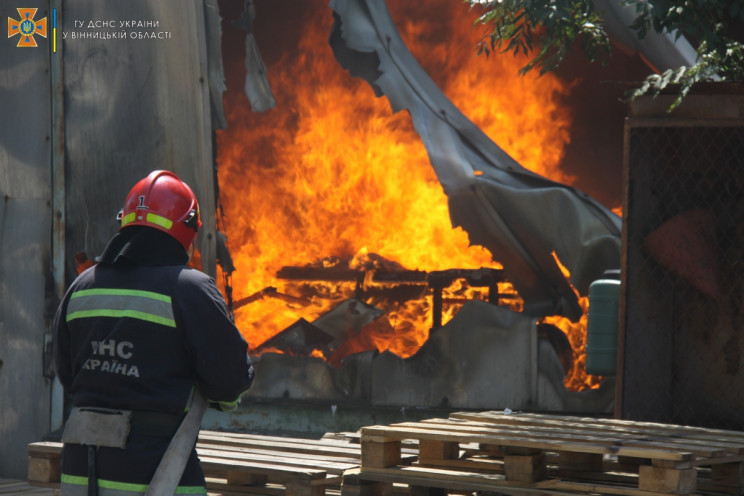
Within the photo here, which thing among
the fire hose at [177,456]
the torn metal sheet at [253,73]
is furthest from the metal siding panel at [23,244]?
the fire hose at [177,456]

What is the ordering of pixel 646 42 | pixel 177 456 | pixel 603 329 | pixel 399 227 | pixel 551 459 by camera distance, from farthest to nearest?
pixel 399 227 < pixel 646 42 < pixel 603 329 < pixel 551 459 < pixel 177 456

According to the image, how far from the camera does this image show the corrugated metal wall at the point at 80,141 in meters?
8.78

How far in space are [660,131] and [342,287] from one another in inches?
107

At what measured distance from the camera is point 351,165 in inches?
345

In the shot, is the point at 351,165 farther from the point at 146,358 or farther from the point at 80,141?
the point at 146,358

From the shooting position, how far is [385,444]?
5.45m

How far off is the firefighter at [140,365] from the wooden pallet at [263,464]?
4.88ft

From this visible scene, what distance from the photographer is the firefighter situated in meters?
3.99

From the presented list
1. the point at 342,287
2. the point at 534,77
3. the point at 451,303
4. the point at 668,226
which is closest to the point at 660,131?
the point at 668,226

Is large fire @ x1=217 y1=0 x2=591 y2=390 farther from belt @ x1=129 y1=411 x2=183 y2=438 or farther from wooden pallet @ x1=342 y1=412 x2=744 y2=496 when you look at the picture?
belt @ x1=129 y1=411 x2=183 y2=438

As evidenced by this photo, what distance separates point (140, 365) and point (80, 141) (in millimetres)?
5289

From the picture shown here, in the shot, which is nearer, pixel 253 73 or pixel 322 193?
pixel 322 193

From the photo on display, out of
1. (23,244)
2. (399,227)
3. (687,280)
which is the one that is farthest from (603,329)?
(23,244)

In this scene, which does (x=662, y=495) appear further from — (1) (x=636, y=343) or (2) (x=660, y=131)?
(2) (x=660, y=131)
